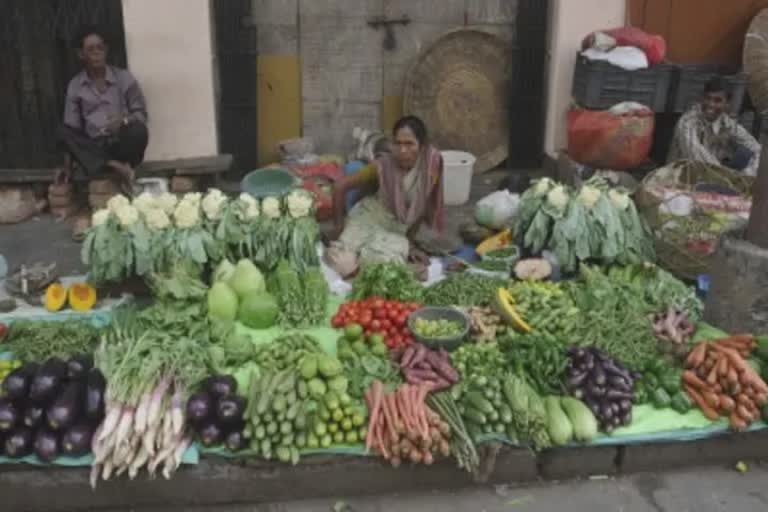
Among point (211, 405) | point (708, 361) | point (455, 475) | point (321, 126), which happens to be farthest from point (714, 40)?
point (211, 405)

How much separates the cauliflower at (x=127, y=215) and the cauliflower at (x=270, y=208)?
82 cm

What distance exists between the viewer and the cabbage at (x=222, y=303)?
14.5 feet

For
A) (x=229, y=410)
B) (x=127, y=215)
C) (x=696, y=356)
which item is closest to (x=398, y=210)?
(x=127, y=215)

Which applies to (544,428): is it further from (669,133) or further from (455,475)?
(669,133)

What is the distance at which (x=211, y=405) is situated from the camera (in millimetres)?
3465

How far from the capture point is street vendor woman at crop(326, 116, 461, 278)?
17.6 feet

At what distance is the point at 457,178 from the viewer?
7031 millimetres

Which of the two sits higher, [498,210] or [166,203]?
[166,203]

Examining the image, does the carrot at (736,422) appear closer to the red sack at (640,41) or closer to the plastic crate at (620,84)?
the plastic crate at (620,84)

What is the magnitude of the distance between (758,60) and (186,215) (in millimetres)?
5630

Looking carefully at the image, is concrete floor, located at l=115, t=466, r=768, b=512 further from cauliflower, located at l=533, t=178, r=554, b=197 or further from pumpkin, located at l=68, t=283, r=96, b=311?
cauliflower, located at l=533, t=178, r=554, b=197

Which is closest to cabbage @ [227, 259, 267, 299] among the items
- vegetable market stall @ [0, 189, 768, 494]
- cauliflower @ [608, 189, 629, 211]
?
vegetable market stall @ [0, 189, 768, 494]

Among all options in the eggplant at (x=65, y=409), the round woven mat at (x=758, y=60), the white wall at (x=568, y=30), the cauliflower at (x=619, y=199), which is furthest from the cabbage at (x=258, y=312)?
the round woven mat at (x=758, y=60)

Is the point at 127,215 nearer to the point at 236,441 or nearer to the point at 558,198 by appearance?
the point at 236,441
